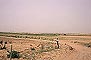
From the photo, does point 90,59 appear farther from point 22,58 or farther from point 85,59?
point 22,58

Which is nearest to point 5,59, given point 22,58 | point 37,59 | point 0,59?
point 0,59

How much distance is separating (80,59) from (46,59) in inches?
156

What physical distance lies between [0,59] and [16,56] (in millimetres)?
2243

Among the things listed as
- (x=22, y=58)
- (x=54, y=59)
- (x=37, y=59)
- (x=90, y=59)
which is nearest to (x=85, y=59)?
(x=90, y=59)

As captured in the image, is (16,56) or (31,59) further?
(16,56)

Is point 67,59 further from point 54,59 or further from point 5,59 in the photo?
point 5,59

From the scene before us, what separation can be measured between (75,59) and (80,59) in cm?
57

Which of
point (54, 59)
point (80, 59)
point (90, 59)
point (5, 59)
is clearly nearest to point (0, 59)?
point (5, 59)

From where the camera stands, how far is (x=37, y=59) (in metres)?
19.3

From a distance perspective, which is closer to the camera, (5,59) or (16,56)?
(5,59)

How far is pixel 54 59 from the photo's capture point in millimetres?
19578

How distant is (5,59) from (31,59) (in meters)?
2.93

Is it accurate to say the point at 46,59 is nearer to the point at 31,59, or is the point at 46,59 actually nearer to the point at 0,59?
the point at 31,59

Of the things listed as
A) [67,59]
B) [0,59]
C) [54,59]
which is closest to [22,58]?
[0,59]
